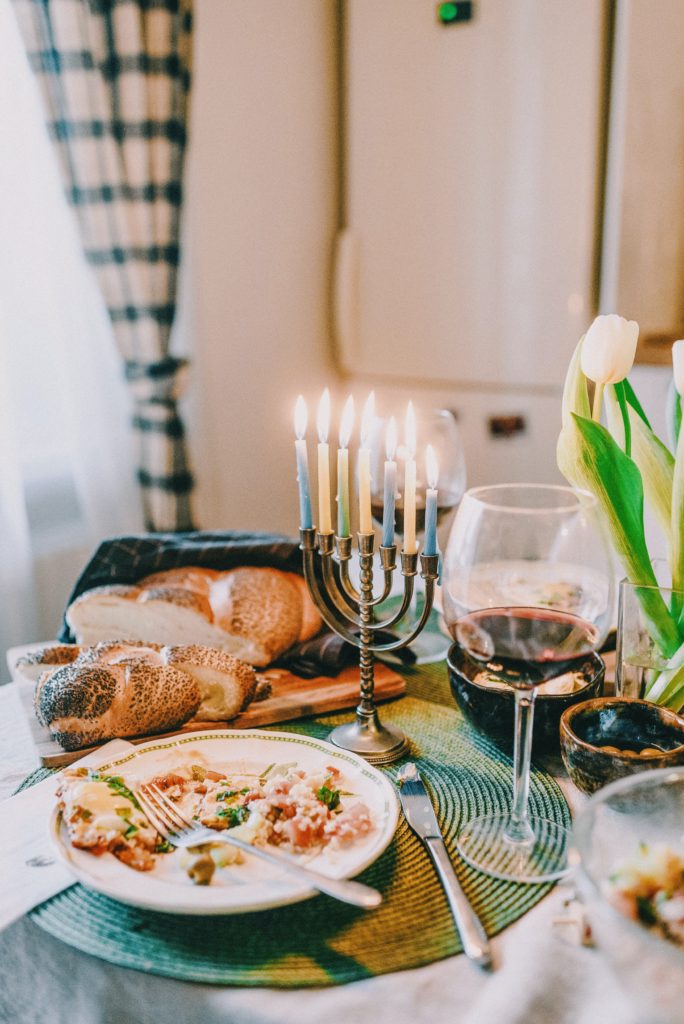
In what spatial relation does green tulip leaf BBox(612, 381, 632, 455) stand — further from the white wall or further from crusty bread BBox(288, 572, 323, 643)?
the white wall

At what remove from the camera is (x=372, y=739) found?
955 mm

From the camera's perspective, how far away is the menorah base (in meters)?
0.93

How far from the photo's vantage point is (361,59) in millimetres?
2611

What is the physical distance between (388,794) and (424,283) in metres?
2.03

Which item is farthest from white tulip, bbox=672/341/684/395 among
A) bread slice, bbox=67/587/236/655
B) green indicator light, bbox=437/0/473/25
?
green indicator light, bbox=437/0/473/25

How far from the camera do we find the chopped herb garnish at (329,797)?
80 centimetres

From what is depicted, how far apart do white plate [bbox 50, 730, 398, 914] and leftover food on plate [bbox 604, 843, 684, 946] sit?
0.66 feet

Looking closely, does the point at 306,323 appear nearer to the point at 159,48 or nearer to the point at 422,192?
the point at 422,192

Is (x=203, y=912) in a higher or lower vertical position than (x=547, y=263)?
lower

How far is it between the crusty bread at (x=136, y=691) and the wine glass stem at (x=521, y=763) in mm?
357

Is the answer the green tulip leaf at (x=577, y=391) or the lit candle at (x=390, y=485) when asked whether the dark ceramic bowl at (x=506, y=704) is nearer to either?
the lit candle at (x=390, y=485)

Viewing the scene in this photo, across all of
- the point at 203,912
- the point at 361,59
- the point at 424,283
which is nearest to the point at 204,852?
the point at 203,912

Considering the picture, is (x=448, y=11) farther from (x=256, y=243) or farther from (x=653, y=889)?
(x=653, y=889)

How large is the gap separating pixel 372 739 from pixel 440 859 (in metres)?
0.22
